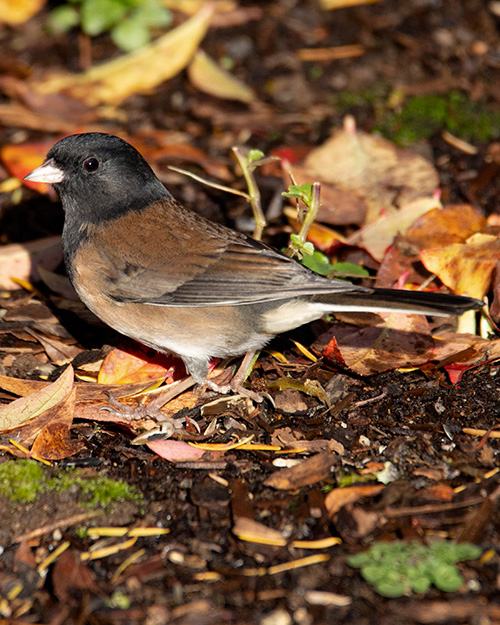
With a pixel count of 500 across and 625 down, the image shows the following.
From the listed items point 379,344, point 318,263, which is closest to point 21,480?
point 379,344

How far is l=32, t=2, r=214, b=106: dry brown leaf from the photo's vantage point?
18.5 ft

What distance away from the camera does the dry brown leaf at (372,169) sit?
455 centimetres

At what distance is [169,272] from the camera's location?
3.23 metres

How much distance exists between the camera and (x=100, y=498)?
8.60ft

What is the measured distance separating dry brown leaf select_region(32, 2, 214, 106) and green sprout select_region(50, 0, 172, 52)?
121 millimetres

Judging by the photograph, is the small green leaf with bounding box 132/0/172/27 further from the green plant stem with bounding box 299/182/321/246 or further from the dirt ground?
the green plant stem with bounding box 299/182/321/246

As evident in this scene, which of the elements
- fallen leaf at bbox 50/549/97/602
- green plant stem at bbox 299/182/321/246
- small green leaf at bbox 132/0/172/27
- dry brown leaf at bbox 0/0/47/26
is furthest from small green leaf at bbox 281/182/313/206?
dry brown leaf at bbox 0/0/47/26

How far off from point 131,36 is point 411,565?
4825 millimetres

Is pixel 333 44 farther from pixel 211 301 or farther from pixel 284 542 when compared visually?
pixel 284 542

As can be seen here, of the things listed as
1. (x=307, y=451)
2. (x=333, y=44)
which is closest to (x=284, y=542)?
(x=307, y=451)

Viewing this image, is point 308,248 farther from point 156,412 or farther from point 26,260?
point 26,260

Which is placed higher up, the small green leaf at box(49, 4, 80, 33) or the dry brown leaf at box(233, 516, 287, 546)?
the small green leaf at box(49, 4, 80, 33)

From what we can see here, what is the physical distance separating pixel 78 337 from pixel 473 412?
196cm

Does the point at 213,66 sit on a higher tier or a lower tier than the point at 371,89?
higher
